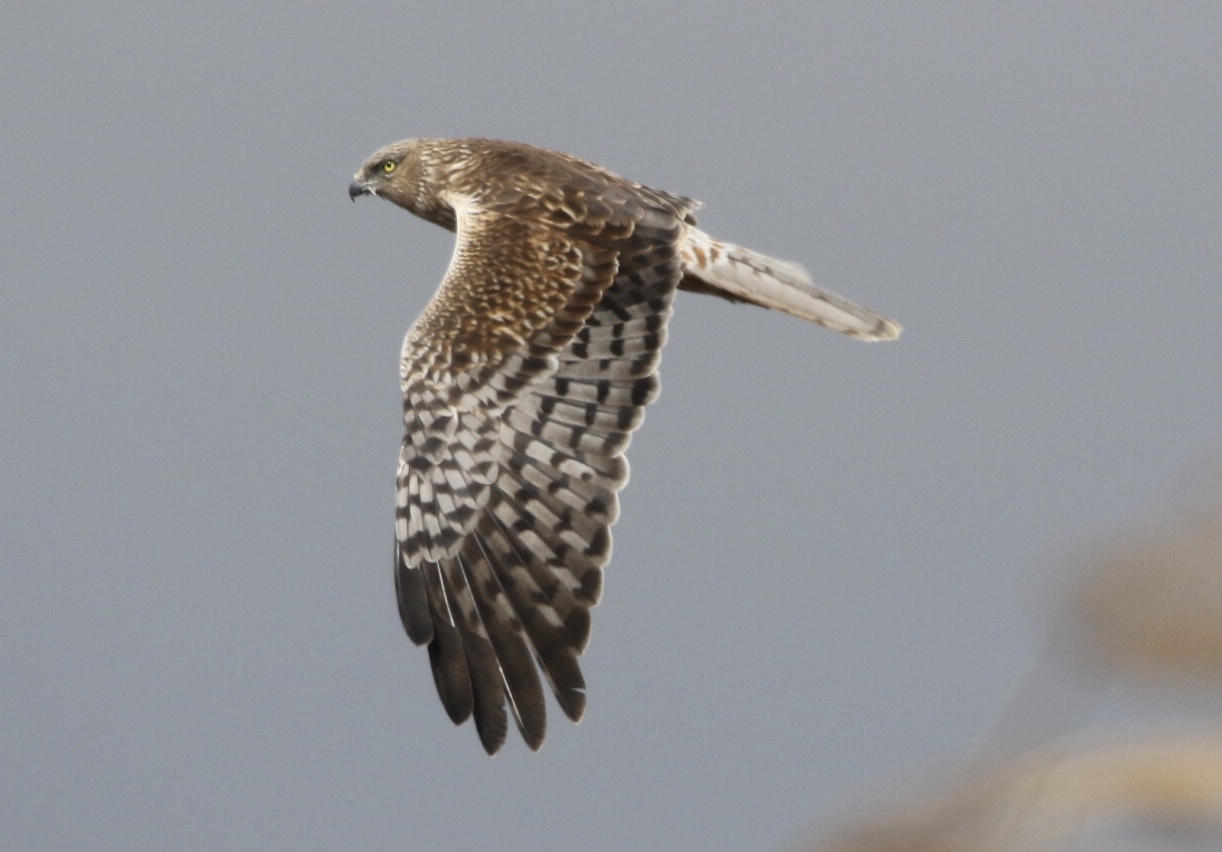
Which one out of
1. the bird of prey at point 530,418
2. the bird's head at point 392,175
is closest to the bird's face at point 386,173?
the bird's head at point 392,175

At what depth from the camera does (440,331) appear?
503 centimetres

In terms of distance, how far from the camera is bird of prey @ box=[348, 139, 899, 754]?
466cm

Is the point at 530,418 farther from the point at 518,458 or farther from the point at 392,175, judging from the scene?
the point at 392,175

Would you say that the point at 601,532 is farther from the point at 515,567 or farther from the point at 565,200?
the point at 565,200

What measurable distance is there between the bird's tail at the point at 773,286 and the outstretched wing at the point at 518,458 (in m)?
0.35

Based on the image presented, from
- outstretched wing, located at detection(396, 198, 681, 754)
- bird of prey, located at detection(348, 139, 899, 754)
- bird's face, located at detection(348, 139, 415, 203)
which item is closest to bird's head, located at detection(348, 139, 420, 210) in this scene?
bird's face, located at detection(348, 139, 415, 203)

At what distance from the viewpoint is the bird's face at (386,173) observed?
664 centimetres

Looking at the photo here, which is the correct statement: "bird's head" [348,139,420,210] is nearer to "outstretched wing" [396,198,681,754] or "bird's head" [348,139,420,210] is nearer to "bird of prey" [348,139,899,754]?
"bird of prey" [348,139,899,754]

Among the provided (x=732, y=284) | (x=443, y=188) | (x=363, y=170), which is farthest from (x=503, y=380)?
(x=363, y=170)

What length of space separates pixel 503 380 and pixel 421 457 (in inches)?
13.8

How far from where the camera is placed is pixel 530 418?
4.88 m

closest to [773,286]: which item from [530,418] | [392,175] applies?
[530,418]

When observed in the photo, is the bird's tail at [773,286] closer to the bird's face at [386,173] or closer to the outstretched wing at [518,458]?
the outstretched wing at [518,458]

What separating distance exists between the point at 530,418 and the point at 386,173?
2.29 meters
